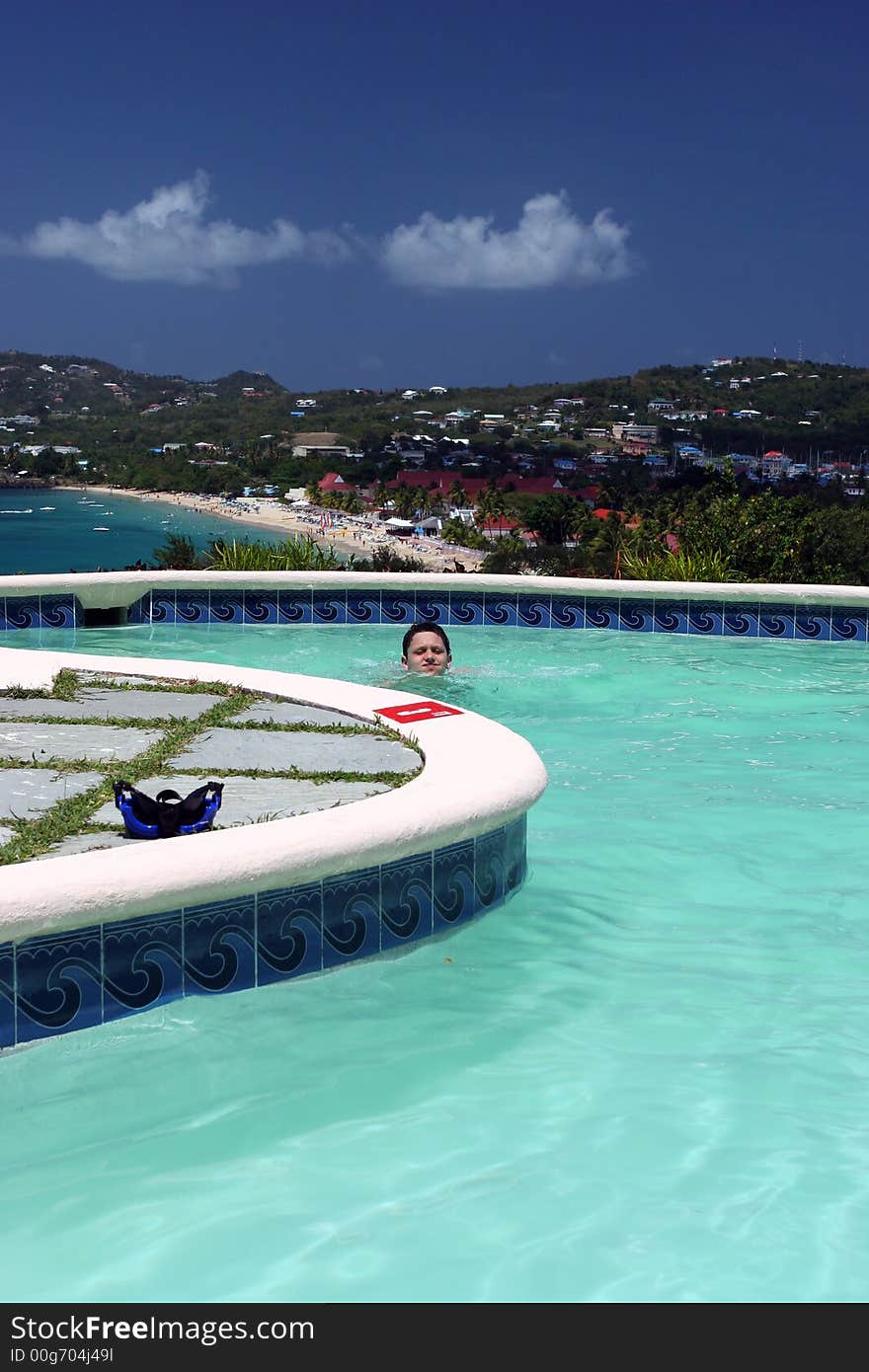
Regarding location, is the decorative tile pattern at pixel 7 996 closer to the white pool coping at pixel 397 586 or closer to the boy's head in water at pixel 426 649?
the boy's head in water at pixel 426 649

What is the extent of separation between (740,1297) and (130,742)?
331 centimetres

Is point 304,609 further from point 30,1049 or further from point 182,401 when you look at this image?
point 182,401

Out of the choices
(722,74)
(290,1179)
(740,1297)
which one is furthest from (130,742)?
(722,74)

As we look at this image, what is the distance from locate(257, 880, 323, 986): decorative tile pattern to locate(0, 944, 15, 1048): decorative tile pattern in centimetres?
69

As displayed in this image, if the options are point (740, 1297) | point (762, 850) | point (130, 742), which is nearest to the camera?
point (740, 1297)

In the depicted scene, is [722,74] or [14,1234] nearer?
[14,1234]

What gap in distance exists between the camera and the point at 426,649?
9109 millimetres

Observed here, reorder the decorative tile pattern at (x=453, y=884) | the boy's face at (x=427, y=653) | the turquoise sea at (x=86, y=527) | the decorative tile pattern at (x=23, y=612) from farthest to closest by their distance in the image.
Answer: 1. the turquoise sea at (x=86, y=527)
2. the decorative tile pattern at (x=23, y=612)
3. the boy's face at (x=427, y=653)
4. the decorative tile pattern at (x=453, y=884)

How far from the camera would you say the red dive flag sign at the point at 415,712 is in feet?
18.8

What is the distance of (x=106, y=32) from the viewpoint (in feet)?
533

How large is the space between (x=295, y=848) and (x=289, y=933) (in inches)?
11.5

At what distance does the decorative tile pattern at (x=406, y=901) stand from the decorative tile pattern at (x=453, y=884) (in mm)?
38

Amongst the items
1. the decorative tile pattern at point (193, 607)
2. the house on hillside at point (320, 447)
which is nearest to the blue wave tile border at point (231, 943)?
the decorative tile pattern at point (193, 607)

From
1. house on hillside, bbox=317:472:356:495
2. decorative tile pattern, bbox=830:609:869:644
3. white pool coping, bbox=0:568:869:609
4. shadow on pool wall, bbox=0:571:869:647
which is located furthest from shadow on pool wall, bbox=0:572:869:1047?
house on hillside, bbox=317:472:356:495
